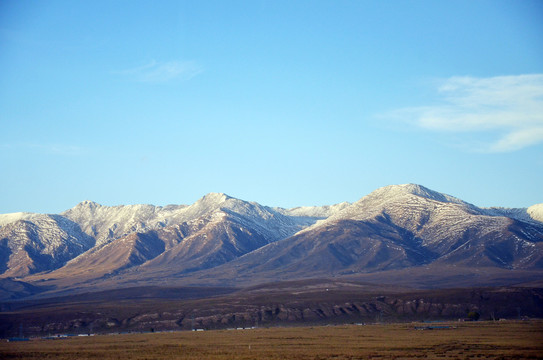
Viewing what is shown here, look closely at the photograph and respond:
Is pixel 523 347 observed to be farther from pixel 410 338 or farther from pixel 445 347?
pixel 410 338

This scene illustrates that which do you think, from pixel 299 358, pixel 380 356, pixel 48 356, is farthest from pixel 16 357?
pixel 380 356

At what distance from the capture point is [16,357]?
12850 cm

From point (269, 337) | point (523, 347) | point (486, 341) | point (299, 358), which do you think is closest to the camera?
point (299, 358)

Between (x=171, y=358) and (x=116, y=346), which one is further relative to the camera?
(x=116, y=346)

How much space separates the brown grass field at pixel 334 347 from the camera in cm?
11938

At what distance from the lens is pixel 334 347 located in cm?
13638

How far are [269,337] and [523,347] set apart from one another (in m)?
64.2

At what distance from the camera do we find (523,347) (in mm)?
126312

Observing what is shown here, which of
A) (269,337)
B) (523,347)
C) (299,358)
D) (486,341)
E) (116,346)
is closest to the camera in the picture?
(299,358)

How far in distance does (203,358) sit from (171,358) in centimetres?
560

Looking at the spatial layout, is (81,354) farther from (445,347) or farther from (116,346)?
(445,347)

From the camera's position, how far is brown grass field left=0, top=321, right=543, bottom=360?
11938 cm

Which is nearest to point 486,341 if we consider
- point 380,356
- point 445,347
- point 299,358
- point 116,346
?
point 445,347

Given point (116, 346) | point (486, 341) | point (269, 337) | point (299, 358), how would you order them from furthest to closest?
point (269, 337) → point (116, 346) → point (486, 341) → point (299, 358)
